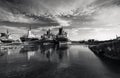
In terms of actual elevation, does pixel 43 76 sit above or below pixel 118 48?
below

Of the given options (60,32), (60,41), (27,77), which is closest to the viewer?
(27,77)

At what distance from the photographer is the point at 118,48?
26.2 meters

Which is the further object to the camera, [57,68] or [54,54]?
[54,54]

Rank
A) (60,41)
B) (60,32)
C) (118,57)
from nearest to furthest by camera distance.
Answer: (118,57) → (60,41) → (60,32)

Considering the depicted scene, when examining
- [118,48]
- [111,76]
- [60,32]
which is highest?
[60,32]

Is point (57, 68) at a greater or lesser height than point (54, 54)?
greater

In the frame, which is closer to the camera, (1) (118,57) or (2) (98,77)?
(2) (98,77)

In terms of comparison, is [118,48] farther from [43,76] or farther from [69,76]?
[43,76]

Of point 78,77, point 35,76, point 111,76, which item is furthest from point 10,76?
point 111,76

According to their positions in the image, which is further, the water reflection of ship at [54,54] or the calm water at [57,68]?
the water reflection of ship at [54,54]

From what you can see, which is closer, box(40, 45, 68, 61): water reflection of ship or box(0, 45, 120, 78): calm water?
box(0, 45, 120, 78): calm water

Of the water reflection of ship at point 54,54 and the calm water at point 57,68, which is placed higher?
the calm water at point 57,68

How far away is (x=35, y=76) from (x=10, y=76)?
4.54 m

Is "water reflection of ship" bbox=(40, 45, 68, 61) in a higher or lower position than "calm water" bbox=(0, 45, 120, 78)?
lower
